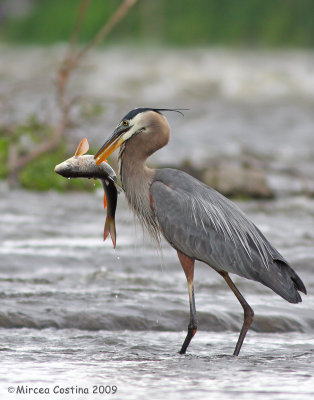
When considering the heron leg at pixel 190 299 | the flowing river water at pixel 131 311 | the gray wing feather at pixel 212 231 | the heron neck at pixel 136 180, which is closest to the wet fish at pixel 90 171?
the heron neck at pixel 136 180

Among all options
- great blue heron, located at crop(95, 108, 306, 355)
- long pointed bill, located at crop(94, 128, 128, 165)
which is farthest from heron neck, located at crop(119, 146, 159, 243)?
long pointed bill, located at crop(94, 128, 128, 165)

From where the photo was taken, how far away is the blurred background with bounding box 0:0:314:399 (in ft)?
16.6

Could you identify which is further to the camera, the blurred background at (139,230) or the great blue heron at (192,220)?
the great blue heron at (192,220)

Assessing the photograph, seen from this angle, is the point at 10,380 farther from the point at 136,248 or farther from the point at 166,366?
the point at 136,248

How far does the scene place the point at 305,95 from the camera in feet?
72.1

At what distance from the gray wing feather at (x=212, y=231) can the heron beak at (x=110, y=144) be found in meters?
0.36

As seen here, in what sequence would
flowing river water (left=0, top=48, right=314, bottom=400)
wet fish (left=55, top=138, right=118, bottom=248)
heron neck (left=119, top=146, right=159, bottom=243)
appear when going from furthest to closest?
1. heron neck (left=119, top=146, right=159, bottom=243)
2. wet fish (left=55, top=138, right=118, bottom=248)
3. flowing river water (left=0, top=48, right=314, bottom=400)

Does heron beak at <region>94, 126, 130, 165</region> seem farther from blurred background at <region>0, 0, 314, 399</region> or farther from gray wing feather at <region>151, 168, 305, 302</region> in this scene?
blurred background at <region>0, 0, 314, 399</region>

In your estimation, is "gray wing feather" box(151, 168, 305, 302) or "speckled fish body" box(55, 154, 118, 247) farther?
"speckled fish body" box(55, 154, 118, 247)

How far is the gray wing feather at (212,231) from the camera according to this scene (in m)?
5.40

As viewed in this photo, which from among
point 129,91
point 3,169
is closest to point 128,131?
point 3,169

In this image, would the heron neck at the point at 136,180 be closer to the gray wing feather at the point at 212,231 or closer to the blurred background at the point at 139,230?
the gray wing feather at the point at 212,231

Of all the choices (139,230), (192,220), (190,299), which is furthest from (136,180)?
(139,230)

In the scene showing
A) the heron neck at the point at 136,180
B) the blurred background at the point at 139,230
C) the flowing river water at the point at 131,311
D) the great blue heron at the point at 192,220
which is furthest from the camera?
the heron neck at the point at 136,180
